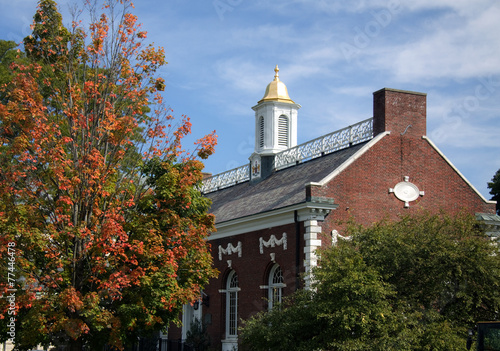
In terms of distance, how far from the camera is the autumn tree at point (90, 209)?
661 inches

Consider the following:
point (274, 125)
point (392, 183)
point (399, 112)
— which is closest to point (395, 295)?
point (392, 183)

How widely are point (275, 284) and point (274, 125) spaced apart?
31.4ft

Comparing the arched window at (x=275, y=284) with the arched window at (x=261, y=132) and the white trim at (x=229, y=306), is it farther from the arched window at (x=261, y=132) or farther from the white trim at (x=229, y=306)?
the arched window at (x=261, y=132)

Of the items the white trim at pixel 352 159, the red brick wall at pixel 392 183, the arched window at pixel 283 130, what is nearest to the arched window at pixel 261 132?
the arched window at pixel 283 130

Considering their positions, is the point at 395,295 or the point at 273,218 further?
the point at 273,218

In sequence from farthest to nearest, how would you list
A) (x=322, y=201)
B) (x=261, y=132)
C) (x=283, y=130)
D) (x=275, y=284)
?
(x=261, y=132) → (x=283, y=130) → (x=275, y=284) → (x=322, y=201)

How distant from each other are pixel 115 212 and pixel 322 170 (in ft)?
47.1

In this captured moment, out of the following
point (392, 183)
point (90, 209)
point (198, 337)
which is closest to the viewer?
point (90, 209)

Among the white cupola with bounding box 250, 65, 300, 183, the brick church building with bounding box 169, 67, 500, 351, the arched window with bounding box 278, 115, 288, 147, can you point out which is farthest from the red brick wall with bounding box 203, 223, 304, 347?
the arched window with bounding box 278, 115, 288, 147

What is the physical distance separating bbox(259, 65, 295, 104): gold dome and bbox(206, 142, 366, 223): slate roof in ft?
12.6

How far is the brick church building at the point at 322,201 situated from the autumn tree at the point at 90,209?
27.1 feet

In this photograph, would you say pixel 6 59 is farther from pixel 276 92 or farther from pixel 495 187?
pixel 495 187

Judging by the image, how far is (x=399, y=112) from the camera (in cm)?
2931

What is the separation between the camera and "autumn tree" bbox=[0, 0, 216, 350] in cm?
1678
